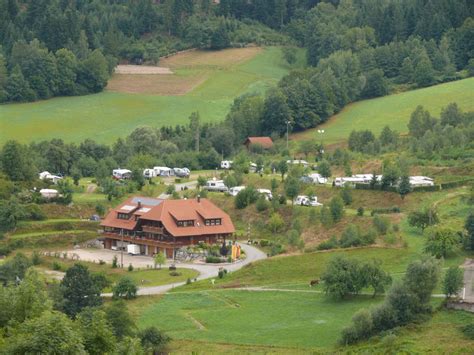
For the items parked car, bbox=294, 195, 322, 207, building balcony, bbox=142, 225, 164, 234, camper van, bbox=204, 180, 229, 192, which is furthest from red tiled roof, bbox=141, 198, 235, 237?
camper van, bbox=204, 180, 229, 192

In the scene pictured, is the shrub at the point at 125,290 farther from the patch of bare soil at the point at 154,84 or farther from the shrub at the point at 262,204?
the patch of bare soil at the point at 154,84

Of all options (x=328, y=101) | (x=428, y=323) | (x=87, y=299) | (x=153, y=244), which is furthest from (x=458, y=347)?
(x=328, y=101)

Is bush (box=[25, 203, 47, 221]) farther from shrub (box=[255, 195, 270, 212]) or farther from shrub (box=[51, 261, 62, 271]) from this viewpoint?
shrub (box=[255, 195, 270, 212])

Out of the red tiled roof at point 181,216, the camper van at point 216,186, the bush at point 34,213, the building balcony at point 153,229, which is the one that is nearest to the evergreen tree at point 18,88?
the camper van at point 216,186

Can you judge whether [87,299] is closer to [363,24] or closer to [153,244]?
[153,244]

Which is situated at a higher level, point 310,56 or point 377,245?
point 310,56

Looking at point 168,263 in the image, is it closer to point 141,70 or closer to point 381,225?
point 381,225

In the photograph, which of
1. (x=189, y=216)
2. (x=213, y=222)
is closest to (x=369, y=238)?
(x=213, y=222)
